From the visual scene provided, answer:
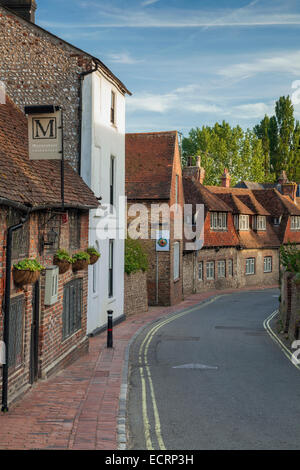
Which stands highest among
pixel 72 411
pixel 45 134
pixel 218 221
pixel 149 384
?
pixel 45 134

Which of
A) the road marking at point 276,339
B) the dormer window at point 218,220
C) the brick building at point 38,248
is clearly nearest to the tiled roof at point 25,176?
the brick building at point 38,248

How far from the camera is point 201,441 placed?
8172mm

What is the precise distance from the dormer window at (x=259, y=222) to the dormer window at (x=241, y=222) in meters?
1.12

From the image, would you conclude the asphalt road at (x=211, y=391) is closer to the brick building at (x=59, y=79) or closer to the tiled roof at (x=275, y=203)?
the brick building at (x=59, y=79)

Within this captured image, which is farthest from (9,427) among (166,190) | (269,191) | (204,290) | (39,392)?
(269,191)

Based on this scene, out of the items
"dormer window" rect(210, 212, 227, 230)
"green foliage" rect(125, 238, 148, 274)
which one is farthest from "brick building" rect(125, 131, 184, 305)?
"dormer window" rect(210, 212, 227, 230)

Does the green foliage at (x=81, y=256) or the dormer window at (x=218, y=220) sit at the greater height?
the dormer window at (x=218, y=220)

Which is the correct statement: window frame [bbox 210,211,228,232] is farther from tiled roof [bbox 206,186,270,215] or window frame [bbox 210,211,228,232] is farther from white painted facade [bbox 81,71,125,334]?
white painted facade [bbox 81,71,125,334]

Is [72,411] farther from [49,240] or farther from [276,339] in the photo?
[276,339]

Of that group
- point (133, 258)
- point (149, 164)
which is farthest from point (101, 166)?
point (149, 164)

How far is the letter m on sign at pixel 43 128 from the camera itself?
460 inches

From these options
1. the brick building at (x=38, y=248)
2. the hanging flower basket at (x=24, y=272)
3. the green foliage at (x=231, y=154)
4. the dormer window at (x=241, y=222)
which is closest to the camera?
the hanging flower basket at (x=24, y=272)

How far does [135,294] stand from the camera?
2594cm

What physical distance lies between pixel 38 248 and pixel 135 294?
14822 mm
